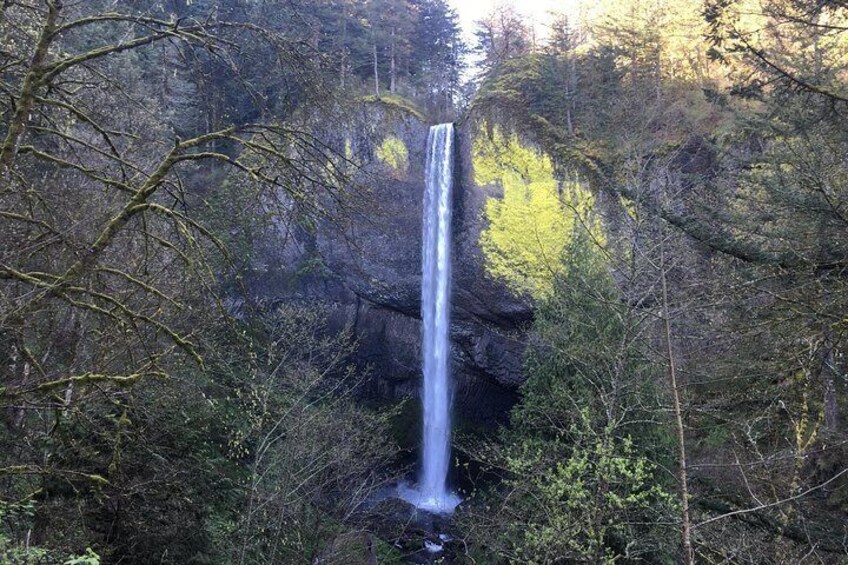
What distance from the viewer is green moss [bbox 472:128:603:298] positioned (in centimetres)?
1681

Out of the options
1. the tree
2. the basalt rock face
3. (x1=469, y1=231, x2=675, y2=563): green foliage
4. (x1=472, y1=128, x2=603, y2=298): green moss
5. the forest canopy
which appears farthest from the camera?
the tree

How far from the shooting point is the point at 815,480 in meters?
9.32

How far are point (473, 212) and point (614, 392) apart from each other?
1133cm

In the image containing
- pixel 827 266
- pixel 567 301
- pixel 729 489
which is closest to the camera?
pixel 827 266

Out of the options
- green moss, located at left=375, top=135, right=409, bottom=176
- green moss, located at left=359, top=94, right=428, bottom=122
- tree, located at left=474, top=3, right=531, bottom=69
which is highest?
tree, located at left=474, top=3, right=531, bottom=69

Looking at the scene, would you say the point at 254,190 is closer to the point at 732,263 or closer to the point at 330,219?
the point at 330,219

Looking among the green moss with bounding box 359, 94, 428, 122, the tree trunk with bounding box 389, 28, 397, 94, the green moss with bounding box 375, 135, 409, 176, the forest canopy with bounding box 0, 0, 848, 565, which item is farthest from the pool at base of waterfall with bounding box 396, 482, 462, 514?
the tree trunk with bounding box 389, 28, 397, 94

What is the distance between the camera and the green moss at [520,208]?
16.8 meters

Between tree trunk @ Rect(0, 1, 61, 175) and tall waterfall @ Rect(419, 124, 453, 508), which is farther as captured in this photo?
tall waterfall @ Rect(419, 124, 453, 508)

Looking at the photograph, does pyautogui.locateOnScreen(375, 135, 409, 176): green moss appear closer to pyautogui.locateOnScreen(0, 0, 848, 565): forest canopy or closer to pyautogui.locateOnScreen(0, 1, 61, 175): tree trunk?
pyautogui.locateOnScreen(0, 0, 848, 565): forest canopy

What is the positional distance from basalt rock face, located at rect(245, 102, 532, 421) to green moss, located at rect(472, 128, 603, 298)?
448 millimetres

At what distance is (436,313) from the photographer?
60.5 feet

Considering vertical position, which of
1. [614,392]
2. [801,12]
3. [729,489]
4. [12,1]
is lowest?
[729,489]

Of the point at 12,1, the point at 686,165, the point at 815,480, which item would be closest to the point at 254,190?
the point at 12,1
